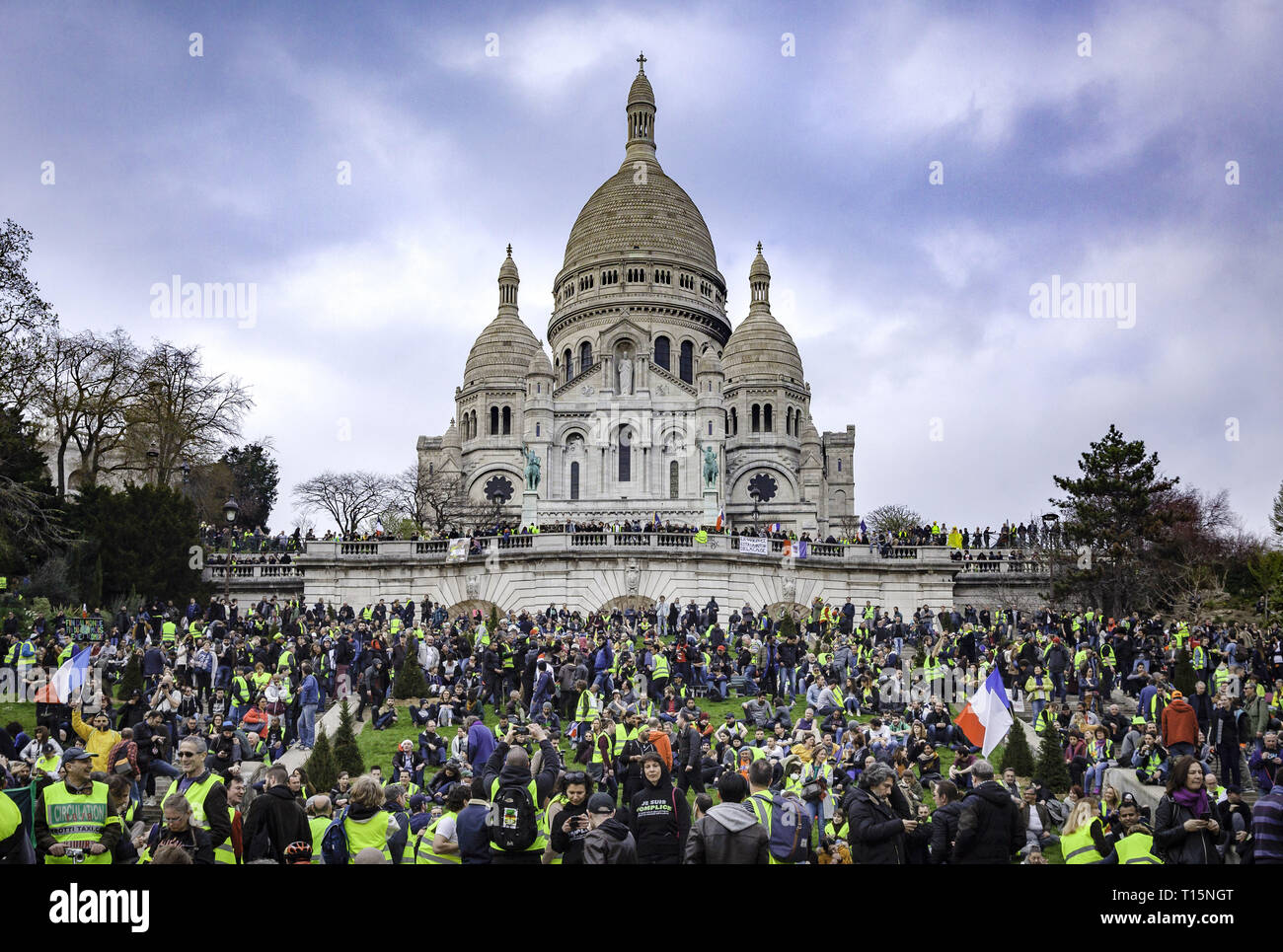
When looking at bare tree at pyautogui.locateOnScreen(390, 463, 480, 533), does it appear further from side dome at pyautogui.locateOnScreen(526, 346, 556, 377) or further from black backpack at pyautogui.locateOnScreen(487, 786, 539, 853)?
black backpack at pyautogui.locateOnScreen(487, 786, 539, 853)

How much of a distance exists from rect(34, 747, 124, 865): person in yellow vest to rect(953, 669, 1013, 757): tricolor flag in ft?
33.1

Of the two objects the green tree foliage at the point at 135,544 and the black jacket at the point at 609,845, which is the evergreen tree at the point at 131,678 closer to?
the green tree foliage at the point at 135,544

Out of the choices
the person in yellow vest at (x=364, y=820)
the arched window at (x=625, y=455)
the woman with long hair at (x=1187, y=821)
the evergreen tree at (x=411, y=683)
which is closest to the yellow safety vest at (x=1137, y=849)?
the woman with long hair at (x=1187, y=821)

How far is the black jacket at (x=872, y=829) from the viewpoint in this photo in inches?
326

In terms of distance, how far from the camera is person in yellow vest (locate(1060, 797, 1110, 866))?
9312 millimetres

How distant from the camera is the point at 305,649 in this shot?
75.4 ft

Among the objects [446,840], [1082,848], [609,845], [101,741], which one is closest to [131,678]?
[101,741]

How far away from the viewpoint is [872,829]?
8.28 metres

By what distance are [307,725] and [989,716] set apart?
1038 cm

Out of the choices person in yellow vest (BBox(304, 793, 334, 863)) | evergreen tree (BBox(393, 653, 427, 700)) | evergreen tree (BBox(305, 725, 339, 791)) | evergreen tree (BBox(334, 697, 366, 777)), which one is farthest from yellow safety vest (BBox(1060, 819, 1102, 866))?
evergreen tree (BBox(393, 653, 427, 700))

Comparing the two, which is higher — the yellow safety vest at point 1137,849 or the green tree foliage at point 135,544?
the green tree foliage at point 135,544

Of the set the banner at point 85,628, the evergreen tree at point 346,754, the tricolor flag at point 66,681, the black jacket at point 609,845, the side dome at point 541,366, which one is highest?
the side dome at point 541,366

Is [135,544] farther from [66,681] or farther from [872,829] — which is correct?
[872,829]

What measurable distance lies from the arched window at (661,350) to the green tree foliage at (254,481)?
83.7ft
